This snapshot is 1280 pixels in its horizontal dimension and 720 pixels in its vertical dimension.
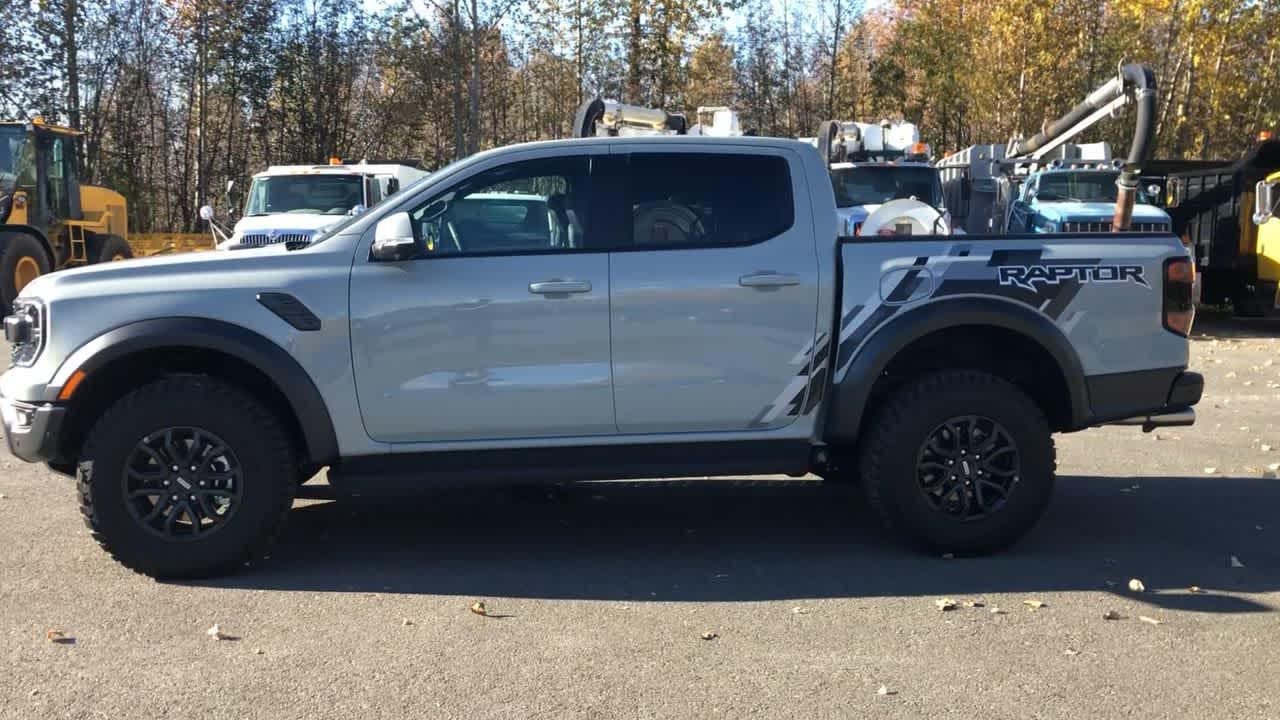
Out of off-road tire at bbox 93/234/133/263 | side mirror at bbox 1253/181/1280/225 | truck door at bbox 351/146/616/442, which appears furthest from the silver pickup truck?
off-road tire at bbox 93/234/133/263

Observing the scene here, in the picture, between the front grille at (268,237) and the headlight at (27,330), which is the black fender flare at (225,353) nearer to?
the headlight at (27,330)

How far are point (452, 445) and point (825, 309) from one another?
1.82 m

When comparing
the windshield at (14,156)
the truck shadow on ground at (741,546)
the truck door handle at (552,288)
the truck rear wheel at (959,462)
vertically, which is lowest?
the truck shadow on ground at (741,546)

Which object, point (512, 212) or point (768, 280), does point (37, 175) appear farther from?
point (768, 280)

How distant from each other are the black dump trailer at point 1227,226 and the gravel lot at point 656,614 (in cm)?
1139

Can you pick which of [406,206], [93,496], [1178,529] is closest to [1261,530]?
[1178,529]

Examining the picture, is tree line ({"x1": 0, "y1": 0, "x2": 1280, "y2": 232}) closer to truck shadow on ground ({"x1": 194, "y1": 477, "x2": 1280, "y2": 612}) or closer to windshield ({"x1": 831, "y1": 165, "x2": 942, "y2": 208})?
windshield ({"x1": 831, "y1": 165, "x2": 942, "y2": 208})

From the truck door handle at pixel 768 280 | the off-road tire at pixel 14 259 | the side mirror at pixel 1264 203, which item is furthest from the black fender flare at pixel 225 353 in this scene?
the side mirror at pixel 1264 203

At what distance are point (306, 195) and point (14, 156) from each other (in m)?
5.13

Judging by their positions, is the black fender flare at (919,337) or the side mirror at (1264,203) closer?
the black fender flare at (919,337)

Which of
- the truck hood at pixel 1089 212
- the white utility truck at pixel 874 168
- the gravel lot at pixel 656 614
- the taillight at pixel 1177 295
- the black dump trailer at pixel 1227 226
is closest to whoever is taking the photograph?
the gravel lot at pixel 656 614

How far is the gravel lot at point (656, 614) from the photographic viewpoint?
3.95 metres

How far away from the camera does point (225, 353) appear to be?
507 cm

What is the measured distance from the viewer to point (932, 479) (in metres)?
5.48
